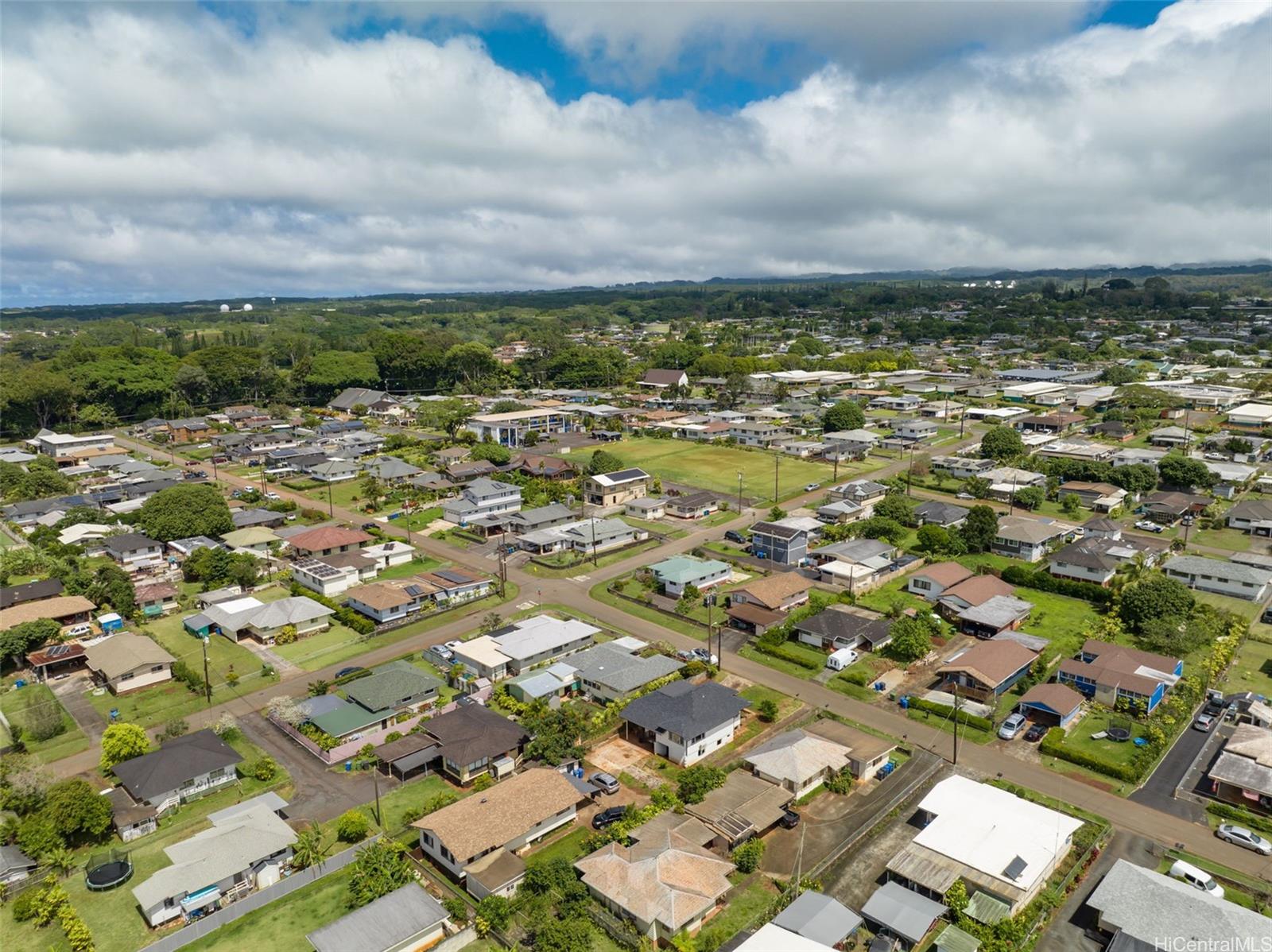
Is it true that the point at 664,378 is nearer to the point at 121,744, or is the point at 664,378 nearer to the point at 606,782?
the point at 606,782

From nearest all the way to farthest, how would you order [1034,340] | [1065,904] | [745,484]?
1. [1065,904]
2. [745,484]
3. [1034,340]

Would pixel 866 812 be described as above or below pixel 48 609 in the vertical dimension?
below

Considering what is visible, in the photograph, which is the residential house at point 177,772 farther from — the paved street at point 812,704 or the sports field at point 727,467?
the sports field at point 727,467

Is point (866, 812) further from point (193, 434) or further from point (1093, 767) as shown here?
point (193, 434)

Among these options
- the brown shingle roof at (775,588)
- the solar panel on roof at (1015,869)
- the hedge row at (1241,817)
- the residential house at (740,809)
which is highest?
the brown shingle roof at (775,588)

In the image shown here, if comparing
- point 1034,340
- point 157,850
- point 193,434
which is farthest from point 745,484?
point 1034,340

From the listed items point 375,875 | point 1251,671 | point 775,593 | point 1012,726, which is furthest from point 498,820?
point 1251,671

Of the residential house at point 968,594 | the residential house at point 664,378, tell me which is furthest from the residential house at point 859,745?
the residential house at point 664,378
